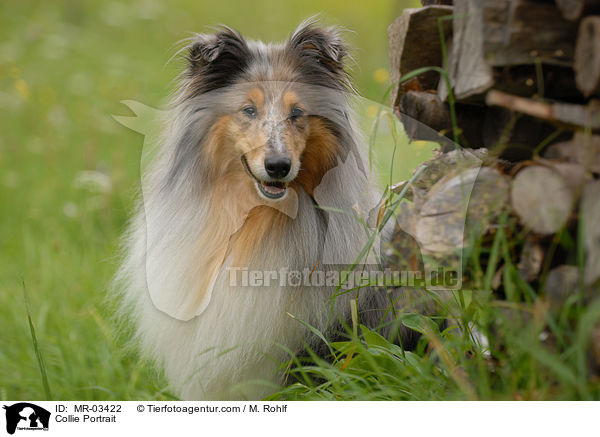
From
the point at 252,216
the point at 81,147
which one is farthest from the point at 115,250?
the point at 81,147

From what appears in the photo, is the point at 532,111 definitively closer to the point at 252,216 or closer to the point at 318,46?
the point at 318,46

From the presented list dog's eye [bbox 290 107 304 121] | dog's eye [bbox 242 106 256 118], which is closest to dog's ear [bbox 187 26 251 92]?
dog's eye [bbox 242 106 256 118]

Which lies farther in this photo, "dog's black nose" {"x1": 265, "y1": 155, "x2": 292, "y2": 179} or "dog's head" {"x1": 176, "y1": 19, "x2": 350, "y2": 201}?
"dog's head" {"x1": 176, "y1": 19, "x2": 350, "y2": 201}

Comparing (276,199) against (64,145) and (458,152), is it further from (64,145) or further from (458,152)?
(64,145)

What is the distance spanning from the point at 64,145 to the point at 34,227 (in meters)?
1.41

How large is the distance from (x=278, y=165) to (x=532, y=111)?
1.09 m

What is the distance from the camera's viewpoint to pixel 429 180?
2.27 meters

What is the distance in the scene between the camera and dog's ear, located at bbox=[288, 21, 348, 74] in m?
2.66

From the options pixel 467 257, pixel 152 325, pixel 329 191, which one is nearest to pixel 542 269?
pixel 467 257

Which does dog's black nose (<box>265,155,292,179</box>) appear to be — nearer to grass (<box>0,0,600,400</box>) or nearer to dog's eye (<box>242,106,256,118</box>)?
dog's eye (<box>242,106,256,118</box>)
